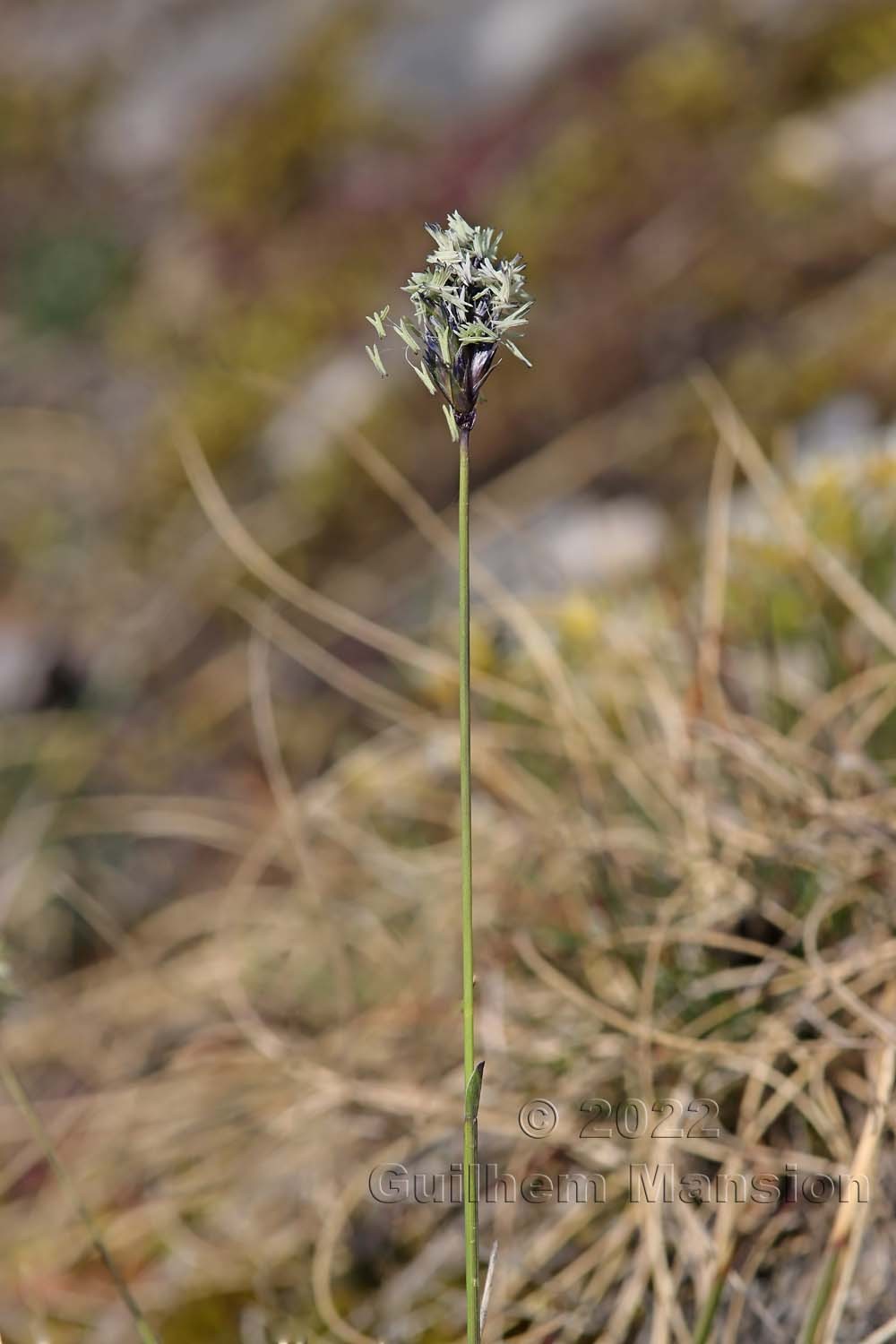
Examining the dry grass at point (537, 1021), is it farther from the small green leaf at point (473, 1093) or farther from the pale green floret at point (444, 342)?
the pale green floret at point (444, 342)

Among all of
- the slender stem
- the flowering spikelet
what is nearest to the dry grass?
the slender stem

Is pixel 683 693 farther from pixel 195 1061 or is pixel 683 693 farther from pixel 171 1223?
pixel 171 1223

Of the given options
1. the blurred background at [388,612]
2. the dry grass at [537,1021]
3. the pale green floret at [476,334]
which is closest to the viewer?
the pale green floret at [476,334]

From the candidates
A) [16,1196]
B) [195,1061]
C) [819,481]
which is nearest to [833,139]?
[819,481]

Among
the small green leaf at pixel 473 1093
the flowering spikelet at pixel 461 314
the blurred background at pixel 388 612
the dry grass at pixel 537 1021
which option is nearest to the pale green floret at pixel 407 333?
the flowering spikelet at pixel 461 314

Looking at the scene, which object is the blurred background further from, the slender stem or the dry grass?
the slender stem

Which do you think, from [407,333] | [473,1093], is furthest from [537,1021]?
[407,333]
